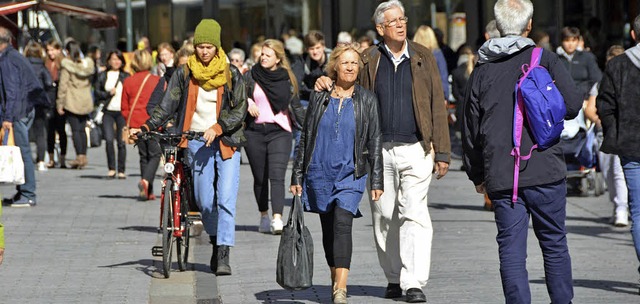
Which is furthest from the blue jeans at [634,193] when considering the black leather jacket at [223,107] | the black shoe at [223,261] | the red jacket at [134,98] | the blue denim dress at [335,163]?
the red jacket at [134,98]

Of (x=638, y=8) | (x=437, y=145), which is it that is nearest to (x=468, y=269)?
(x=437, y=145)

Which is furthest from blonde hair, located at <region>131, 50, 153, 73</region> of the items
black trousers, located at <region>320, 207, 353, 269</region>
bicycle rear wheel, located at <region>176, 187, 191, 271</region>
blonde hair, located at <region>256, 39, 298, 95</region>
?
black trousers, located at <region>320, 207, 353, 269</region>

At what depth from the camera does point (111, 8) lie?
33781 mm

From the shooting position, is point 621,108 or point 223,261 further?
point 223,261

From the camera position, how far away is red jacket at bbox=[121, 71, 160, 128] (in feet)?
55.2

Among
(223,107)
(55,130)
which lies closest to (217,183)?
(223,107)

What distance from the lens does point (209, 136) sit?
32.9 ft

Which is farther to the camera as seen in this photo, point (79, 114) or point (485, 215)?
point (79, 114)

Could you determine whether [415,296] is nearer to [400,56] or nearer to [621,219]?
[400,56]

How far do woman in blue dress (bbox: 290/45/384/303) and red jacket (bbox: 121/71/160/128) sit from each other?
817 cm

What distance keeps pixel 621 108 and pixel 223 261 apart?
116 inches

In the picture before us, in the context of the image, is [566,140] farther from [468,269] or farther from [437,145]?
[437,145]

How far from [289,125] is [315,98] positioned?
447 cm

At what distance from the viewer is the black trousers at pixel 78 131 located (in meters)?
21.7
